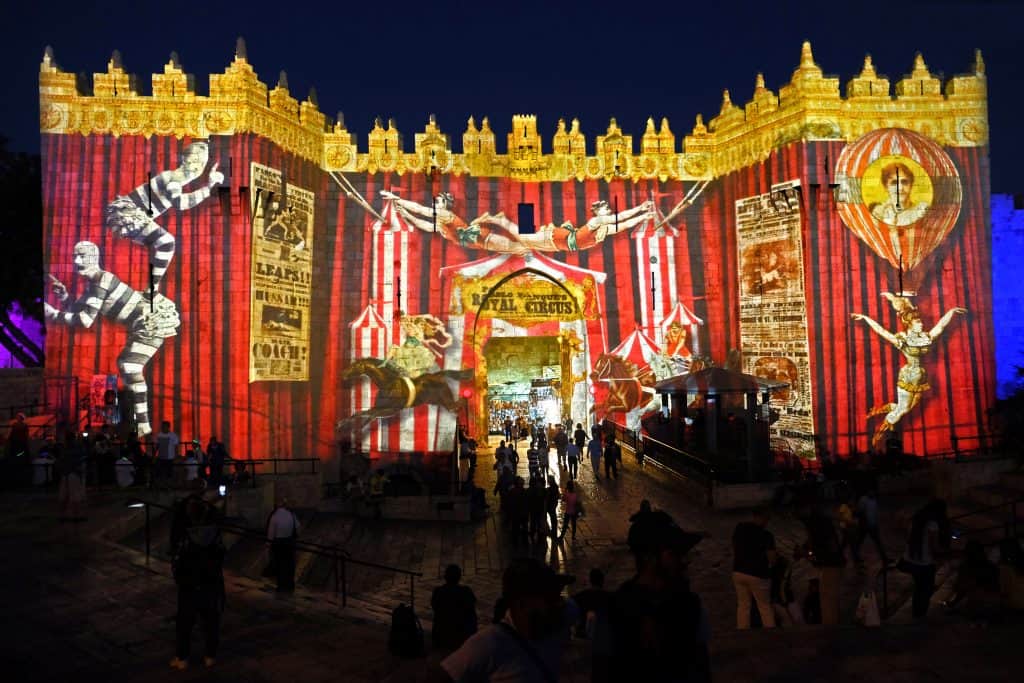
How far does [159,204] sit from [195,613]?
15.0m

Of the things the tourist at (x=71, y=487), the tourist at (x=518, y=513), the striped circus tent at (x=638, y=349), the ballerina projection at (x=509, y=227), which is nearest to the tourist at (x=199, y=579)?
the tourist at (x=71, y=487)

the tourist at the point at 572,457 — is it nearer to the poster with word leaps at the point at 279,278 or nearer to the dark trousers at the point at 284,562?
the poster with word leaps at the point at 279,278

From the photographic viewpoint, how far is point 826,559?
23.7 feet

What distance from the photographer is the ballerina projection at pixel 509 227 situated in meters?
22.4

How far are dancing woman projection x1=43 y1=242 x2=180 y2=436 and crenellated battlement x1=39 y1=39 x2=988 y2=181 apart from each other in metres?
3.72

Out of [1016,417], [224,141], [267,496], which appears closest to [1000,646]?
[267,496]

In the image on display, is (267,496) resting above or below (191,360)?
below

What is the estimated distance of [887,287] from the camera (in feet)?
66.2

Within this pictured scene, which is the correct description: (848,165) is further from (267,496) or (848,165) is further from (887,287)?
(267,496)

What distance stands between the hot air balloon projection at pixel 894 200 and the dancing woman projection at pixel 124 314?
18812 millimetres

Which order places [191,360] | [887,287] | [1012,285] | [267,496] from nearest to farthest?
1. [267,496]
2. [191,360]
3. [887,287]
4. [1012,285]

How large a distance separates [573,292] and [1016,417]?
12.3m

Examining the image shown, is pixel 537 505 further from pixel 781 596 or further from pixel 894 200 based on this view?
pixel 894 200

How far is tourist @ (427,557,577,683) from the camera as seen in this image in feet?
10.5
